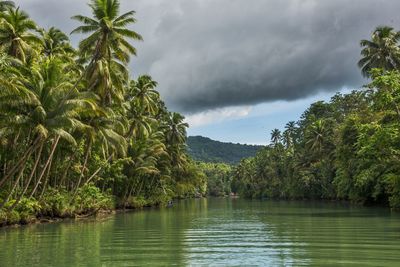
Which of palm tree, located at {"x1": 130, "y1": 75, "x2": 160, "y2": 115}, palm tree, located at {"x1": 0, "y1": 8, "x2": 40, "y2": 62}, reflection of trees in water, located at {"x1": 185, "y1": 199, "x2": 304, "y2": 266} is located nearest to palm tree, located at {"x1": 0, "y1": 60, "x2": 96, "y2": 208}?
palm tree, located at {"x1": 0, "y1": 8, "x2": 40, "y2": 62}

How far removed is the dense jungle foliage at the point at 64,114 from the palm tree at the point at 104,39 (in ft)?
0.22

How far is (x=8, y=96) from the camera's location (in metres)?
22.4

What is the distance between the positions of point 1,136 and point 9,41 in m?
6.83

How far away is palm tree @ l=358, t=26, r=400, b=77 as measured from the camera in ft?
150

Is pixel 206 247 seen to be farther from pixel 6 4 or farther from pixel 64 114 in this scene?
pixel 6 4

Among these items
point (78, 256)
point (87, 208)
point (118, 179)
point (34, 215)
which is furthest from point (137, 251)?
point (118, 179)

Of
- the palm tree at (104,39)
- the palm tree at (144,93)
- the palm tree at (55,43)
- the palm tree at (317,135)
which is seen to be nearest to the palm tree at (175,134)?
the palm tree at (144,93)

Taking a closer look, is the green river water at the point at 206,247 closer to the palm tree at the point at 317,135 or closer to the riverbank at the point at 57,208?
the riverbank at the point at 57,208

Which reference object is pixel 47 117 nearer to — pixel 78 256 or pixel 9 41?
pixel 9 41

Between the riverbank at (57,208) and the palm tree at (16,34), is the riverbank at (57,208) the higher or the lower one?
the lower one

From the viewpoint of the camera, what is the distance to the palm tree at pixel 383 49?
45594 mm

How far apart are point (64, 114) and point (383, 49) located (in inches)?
1345

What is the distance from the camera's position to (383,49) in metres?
46.1

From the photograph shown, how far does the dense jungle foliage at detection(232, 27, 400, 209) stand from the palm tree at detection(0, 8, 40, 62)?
21356 millimetres
